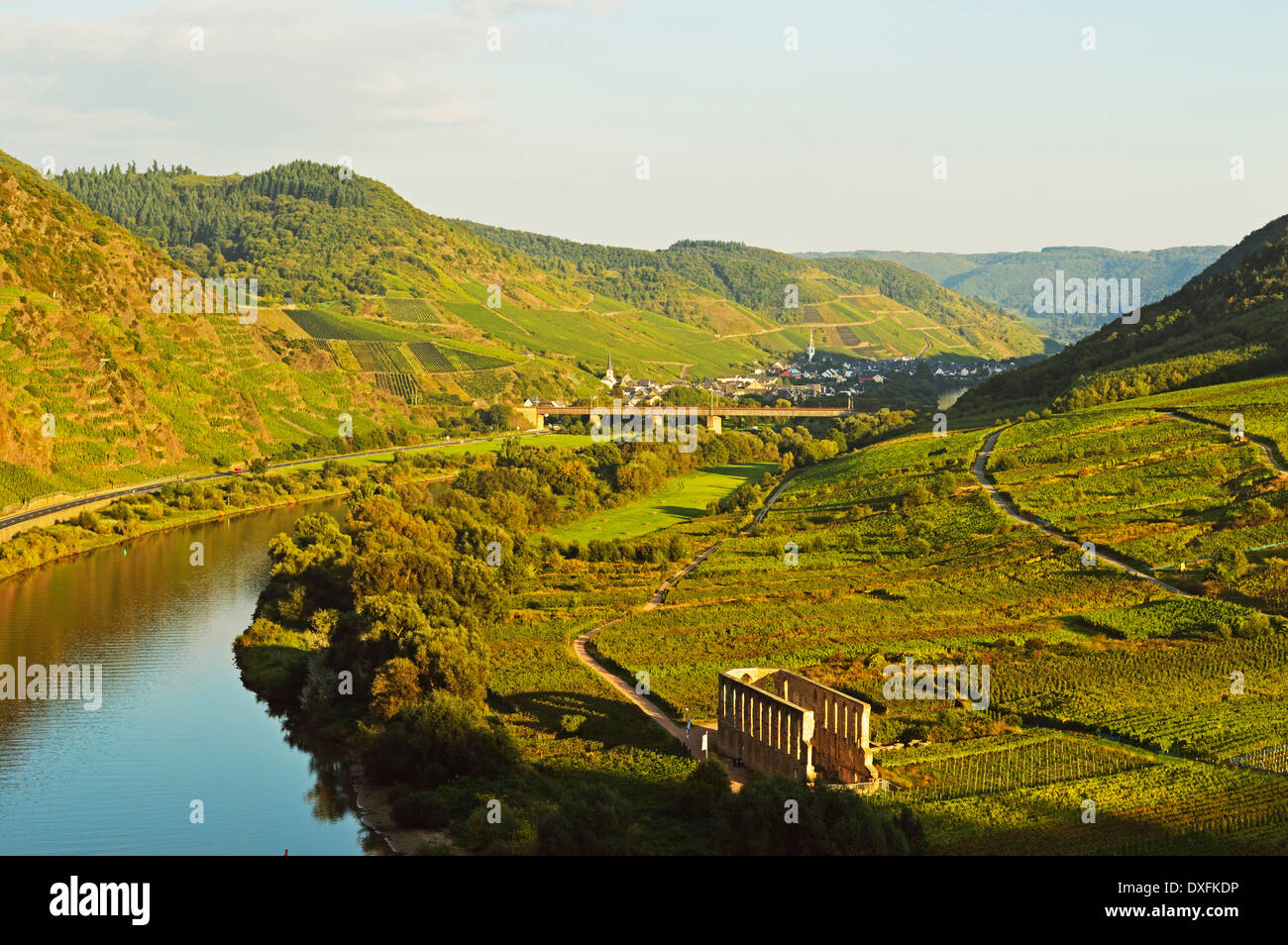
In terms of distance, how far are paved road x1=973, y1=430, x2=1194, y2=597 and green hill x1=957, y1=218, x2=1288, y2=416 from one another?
48.3 feet

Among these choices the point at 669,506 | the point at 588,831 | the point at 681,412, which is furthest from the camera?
the point at 681,412

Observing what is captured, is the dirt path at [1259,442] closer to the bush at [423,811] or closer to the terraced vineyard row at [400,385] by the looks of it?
the bush at [423,811]

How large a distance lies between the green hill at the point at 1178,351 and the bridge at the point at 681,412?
110 feet

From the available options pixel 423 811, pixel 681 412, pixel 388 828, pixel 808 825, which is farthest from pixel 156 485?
pixel 808 825

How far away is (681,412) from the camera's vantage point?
16875cm

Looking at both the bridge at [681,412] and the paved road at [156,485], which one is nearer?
the paved road at [156,485]

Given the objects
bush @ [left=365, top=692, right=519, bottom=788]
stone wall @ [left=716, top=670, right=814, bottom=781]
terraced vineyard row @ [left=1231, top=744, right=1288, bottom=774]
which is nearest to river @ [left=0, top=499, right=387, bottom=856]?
bush @ [left=365, top=692, right=519, bottom=788]

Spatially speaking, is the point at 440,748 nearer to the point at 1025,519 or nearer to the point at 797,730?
the point at 797,730

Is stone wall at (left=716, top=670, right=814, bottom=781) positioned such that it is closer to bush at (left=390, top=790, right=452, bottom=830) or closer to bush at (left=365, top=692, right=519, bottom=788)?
bush at (left=365, top=692, right=519, bottom=788)

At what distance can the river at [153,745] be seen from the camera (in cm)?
3856

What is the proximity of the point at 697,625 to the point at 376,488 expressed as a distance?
162 ft

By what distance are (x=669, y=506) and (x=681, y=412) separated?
59263mm

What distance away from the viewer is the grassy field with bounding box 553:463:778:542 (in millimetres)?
97312

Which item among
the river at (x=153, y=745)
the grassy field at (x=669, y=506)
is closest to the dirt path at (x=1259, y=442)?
the grassy field at (x=669, y=506)
